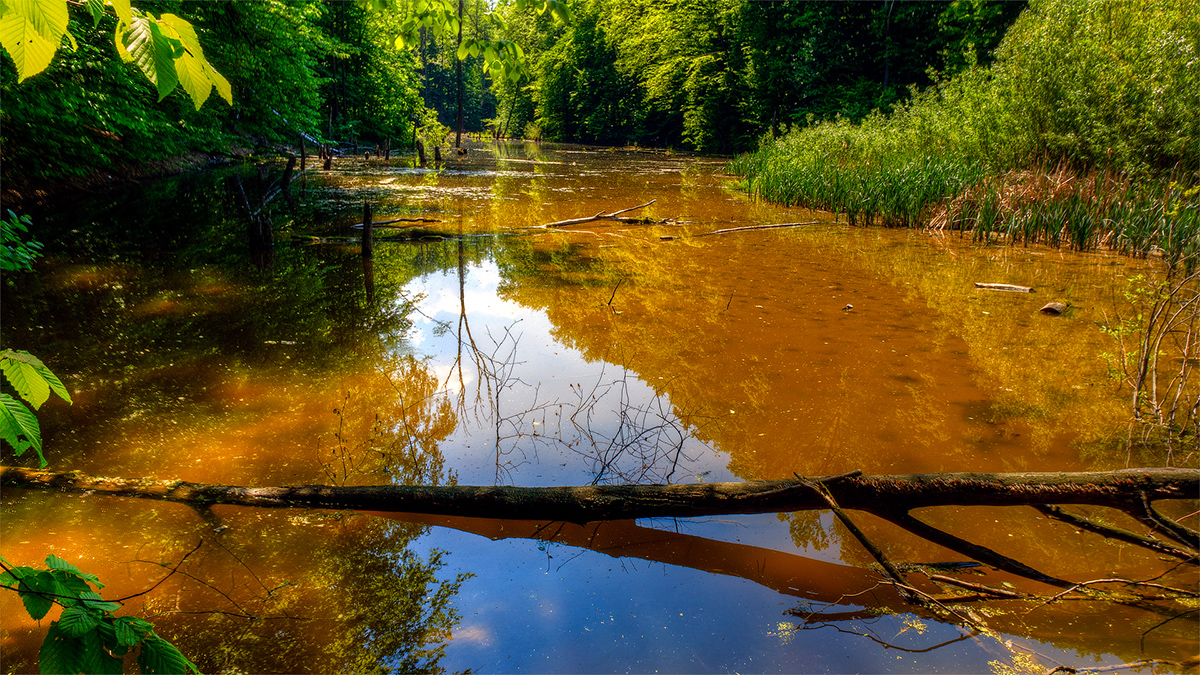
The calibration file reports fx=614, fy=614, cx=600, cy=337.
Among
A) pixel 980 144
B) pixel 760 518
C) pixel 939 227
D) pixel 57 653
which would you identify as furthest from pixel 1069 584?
pixel 980 144

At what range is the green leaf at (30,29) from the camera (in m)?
0.96

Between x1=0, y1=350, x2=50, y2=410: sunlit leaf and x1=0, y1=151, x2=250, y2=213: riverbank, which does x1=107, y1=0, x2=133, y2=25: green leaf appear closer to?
x1=0, y1=350, x2=50, y2=410: sunlit leaf

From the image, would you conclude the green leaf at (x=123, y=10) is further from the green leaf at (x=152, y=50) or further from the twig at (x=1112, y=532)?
the twig at (x=1112, y=532)

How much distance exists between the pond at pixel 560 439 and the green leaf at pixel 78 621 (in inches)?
39.1

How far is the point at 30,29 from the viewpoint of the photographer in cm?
100

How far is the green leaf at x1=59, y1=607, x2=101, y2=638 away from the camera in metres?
1.03

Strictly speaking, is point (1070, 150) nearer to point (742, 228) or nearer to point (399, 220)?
point (742, 228)

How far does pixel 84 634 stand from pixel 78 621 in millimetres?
27

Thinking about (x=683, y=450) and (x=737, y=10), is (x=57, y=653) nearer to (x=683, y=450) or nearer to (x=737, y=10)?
(x=683, y=450)

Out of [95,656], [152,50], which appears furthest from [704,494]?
[152,50]

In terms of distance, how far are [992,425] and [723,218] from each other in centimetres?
863

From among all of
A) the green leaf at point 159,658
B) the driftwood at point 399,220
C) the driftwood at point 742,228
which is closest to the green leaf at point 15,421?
the green leaf at point 159,658

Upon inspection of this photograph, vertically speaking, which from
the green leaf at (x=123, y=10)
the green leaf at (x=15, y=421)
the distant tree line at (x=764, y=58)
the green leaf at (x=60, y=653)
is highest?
the distant tree line at (x=764, y=58)

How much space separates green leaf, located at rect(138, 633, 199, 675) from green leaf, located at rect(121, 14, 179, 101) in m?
0.96
